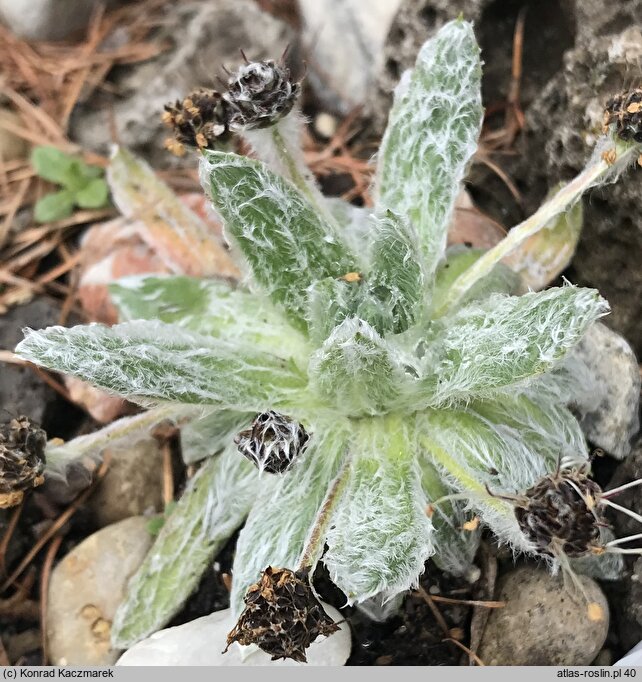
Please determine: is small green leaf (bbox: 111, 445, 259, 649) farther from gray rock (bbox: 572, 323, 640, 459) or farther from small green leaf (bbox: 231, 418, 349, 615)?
gray rock (bbox: 572, 323, 640, 459)

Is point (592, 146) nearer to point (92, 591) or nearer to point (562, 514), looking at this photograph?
point (562, 514)

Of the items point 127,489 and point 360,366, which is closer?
point 360,366

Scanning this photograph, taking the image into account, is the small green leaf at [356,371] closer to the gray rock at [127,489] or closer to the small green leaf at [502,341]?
the small green leaf at [502,341]

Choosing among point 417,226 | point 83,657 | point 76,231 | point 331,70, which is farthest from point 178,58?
point 83,657

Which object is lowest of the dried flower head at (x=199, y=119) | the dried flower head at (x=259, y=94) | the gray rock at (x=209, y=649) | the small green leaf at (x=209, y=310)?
the gray rock at (x=209, y=649)

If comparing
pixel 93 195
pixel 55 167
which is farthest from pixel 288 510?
pixel 55 167

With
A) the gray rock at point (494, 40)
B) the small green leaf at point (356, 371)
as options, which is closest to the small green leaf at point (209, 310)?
the small green leaf at point (356, 371)
